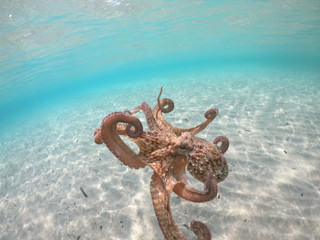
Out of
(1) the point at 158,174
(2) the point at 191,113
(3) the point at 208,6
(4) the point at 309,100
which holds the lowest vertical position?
(4) the point at 309,100

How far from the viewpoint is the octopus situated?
5.65 ft

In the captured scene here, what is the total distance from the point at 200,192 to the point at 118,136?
0.98 meters

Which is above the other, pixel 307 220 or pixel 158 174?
pixel 158 174

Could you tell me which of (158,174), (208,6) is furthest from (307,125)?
(208,6)

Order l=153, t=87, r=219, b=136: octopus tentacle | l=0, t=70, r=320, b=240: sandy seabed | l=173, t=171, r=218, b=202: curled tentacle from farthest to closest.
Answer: l=0, t=70, r=320, b=240: sandy seabed → l=153, t=87, r=219, b=136: octopus tentacle → l=173, t=171, r=218, b=202: curled tentacle

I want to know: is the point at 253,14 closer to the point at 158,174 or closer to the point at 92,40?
the point at 92,40

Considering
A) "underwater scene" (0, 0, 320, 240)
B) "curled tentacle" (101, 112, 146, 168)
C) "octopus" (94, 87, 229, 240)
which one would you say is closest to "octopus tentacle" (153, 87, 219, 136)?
"underwater scene" (0, 0, 320, 240)

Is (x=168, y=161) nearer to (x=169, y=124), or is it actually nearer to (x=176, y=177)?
(x=176, y=177)

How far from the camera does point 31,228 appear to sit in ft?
13.0

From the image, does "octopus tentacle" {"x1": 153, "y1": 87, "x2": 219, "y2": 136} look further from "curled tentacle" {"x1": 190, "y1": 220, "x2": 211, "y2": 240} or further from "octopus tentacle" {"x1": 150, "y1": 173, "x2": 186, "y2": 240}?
"curled tentacle" {"x1": 190, "y1": 220, "x2": 211, "y2": 240}

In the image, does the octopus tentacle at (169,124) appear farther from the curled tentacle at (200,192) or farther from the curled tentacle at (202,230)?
the curled tentacle at (202,230)

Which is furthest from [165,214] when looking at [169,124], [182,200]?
[182,200]

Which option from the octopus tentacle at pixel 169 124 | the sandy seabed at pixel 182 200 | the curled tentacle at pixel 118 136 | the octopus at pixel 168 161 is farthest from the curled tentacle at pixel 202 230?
the sandy seabed at pixel 182 200

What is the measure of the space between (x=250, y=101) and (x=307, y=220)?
8.25 meters
